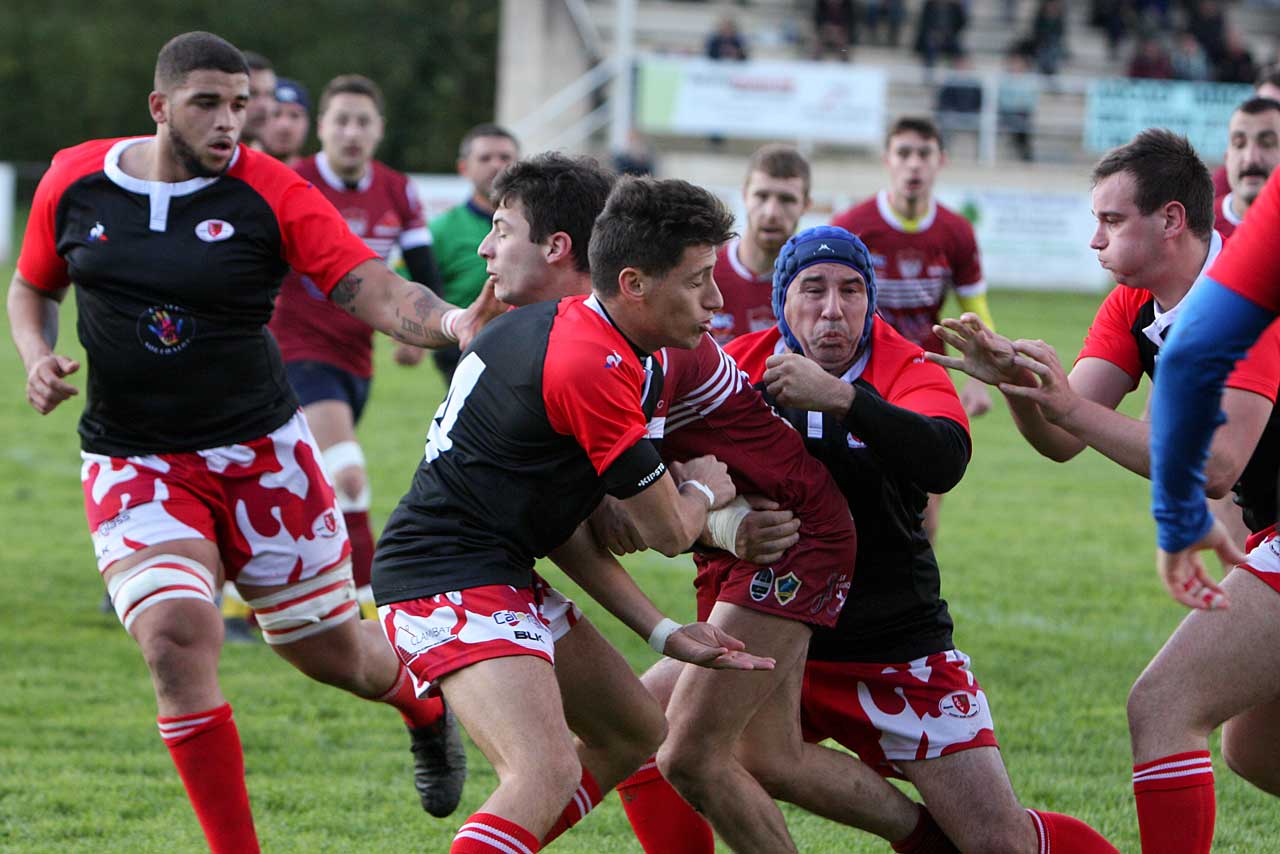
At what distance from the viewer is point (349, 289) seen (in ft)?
15.5

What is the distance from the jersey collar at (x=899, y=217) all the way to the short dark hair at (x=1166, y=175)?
13.8 feet

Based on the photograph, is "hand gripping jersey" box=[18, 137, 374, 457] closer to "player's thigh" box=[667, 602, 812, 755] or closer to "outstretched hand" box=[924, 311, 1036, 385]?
"player's thigh" box=[667, 602, 812, 755]

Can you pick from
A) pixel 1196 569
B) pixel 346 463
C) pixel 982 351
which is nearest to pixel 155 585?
pixel 982 351

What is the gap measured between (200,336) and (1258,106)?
4540mm

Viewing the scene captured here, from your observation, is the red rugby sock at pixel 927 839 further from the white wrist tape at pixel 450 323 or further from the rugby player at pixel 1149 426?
the white wrist tape at pixel 450 323

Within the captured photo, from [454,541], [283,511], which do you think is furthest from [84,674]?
[454,541]

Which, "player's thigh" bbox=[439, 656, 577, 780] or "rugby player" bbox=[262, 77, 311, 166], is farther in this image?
"rugby player" bbox=[262, 77, 311, 166]

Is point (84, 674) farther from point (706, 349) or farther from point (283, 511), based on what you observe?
point (706, 349)

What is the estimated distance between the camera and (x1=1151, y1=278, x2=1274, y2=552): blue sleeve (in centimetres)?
290

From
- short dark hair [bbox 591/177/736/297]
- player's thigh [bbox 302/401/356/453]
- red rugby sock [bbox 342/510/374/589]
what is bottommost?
red rugby sock [bbox 342/510/374/589]

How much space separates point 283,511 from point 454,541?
4.03ft

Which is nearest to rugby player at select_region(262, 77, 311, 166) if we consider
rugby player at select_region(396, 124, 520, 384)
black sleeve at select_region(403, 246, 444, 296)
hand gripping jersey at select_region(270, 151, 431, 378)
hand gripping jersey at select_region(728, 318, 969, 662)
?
hand gripping jersey at select_region(270, 151, 431, 378)

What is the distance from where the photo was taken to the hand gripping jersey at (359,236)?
795 cm

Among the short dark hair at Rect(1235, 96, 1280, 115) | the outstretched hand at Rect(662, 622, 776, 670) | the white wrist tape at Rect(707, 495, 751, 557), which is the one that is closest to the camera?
the outstretched hand at Rect(662, 622, 776, 670)
